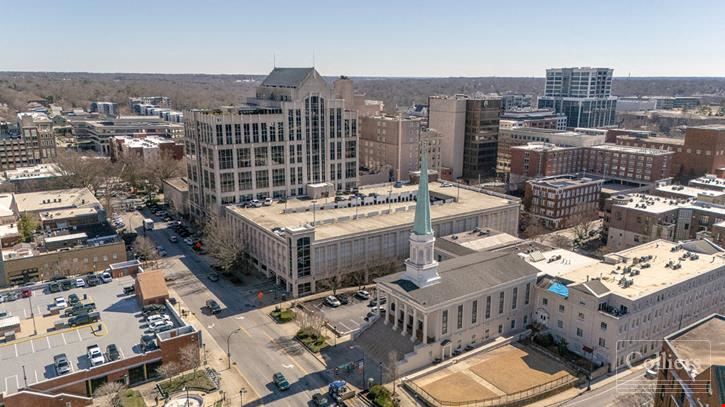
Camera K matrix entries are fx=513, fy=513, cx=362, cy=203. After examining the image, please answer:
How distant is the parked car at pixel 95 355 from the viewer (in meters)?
53.1

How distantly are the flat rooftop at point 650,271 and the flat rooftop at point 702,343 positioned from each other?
10.2 m

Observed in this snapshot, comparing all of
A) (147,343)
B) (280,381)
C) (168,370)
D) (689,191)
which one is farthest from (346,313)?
(689,191)

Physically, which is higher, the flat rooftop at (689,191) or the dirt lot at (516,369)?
the flat rooftop at (689,191)

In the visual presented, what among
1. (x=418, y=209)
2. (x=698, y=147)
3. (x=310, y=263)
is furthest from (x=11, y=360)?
(x=698, y=147)

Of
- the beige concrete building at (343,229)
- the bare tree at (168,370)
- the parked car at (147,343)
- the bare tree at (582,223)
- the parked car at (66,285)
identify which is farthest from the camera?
the bare tree at (582,223)

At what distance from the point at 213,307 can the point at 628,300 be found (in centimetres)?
5401

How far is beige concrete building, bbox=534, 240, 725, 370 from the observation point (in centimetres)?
5928

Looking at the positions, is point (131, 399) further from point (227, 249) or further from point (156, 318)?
point (227, 249)

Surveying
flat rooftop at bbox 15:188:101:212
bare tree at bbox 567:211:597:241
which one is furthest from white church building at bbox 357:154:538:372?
flat rooftop at bbox 15:188:101:212

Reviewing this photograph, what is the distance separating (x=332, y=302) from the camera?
248 ft

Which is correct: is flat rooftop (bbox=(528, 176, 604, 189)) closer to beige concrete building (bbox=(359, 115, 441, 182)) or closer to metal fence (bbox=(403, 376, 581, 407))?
beige concrete building (bbox=(359, 115, 441, 182))

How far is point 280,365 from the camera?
60.0m

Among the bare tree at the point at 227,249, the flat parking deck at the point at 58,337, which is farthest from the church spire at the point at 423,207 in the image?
the bare tree at the point at 227,249

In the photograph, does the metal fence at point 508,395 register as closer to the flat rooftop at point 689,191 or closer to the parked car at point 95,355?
the parked car at point 95,355
